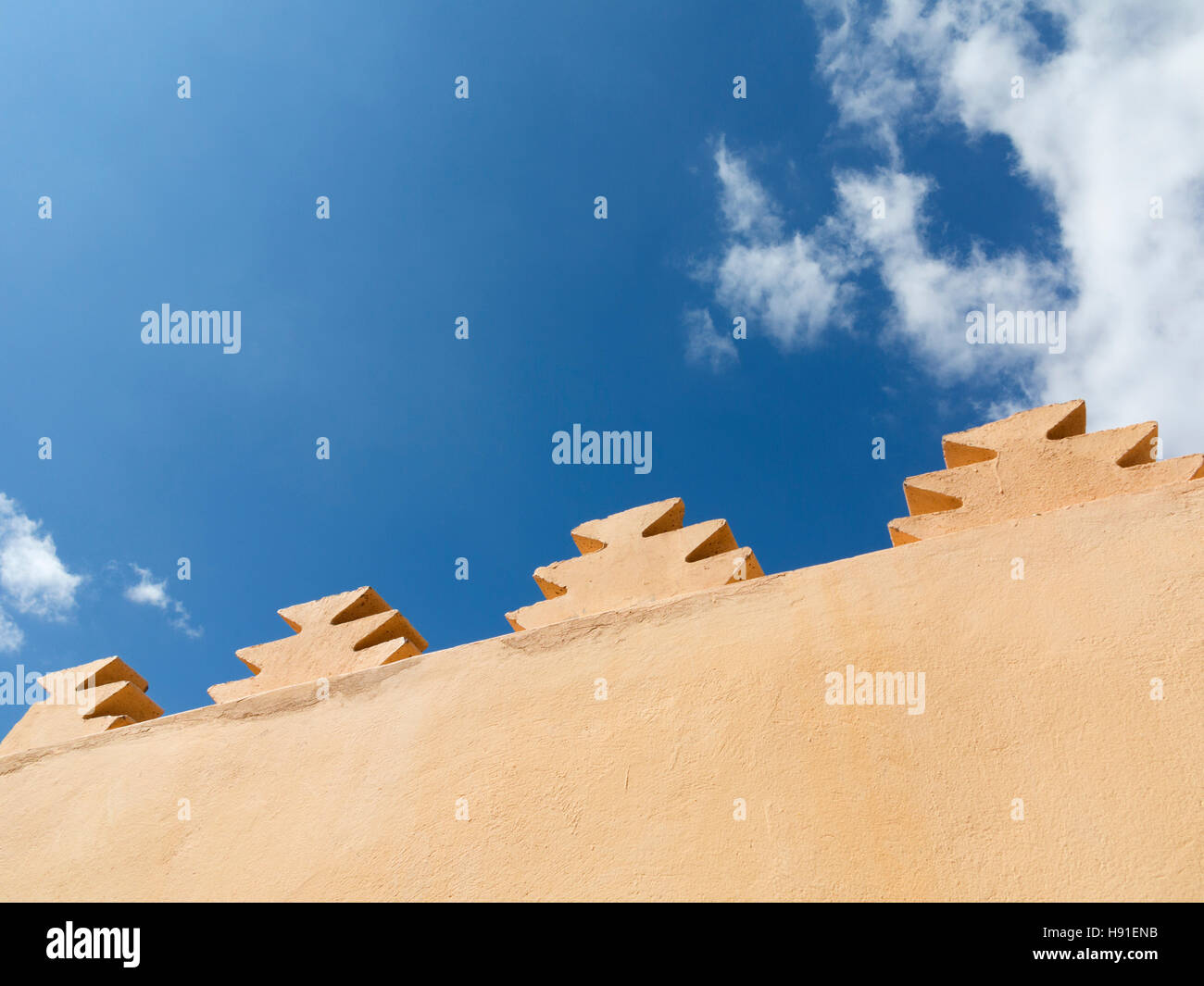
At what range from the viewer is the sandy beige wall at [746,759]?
2016mm

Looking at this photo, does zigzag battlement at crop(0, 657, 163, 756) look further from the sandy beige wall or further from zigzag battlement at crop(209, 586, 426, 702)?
zigzag battlement at crop(209, 586, 426, 702)

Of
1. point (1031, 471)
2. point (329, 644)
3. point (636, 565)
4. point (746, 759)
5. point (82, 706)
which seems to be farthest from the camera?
point (82, 706)

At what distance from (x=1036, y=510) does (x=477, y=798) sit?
82.4 inches

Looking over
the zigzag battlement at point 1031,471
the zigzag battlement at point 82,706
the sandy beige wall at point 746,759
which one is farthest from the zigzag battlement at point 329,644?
the zigzag battlement at point 1031,471

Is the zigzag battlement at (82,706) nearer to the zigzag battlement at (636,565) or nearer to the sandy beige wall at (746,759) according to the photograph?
the sandy beige wall at (746,759)

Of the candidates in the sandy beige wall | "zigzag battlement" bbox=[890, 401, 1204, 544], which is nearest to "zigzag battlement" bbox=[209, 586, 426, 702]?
the sandy beige wall

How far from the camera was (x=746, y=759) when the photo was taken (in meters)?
2.36

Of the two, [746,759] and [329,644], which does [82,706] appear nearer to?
[329,644]

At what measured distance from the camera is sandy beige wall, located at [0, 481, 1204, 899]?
2.02 metres

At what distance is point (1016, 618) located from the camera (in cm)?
238

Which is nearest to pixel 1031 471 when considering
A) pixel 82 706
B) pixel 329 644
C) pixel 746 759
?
pixel 746 759
